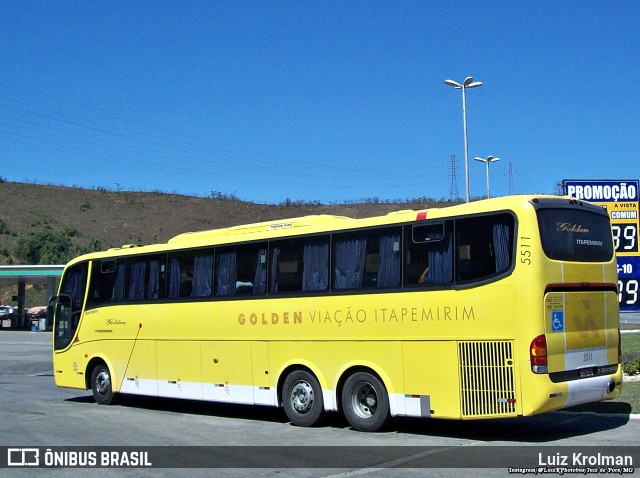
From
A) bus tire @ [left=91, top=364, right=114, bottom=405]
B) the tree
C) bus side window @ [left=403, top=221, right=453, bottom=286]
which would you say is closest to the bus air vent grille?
bus side window @ [left=403, top=221, right=453, bottom=286]

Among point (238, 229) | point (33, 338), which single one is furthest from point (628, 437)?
point (33, 338)

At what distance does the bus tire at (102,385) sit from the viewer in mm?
18000

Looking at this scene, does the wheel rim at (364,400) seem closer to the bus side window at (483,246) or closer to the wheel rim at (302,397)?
the wheel rim at (302,397)

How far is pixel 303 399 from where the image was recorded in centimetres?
1384

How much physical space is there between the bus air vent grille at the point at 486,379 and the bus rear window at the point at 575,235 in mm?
1500

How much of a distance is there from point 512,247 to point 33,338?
42.5m

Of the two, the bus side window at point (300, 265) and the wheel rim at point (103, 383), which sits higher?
the bus side window at point (300, 265)

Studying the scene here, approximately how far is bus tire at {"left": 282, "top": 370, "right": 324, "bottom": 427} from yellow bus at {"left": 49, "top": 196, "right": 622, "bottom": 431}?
0.02 metres

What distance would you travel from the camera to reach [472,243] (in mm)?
11633

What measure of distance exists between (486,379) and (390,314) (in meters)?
1.93

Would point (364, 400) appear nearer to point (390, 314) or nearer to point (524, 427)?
point (390, 314)

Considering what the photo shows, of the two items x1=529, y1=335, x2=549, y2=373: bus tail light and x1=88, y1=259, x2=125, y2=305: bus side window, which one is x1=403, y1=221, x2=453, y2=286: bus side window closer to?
x1=529, y1=335, x2=549, y2=373: bus tail light

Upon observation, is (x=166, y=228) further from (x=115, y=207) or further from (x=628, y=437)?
(x=628, y=437)

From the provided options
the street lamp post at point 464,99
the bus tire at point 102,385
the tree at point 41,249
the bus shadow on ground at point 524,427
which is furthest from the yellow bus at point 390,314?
the tree at point 41,249
